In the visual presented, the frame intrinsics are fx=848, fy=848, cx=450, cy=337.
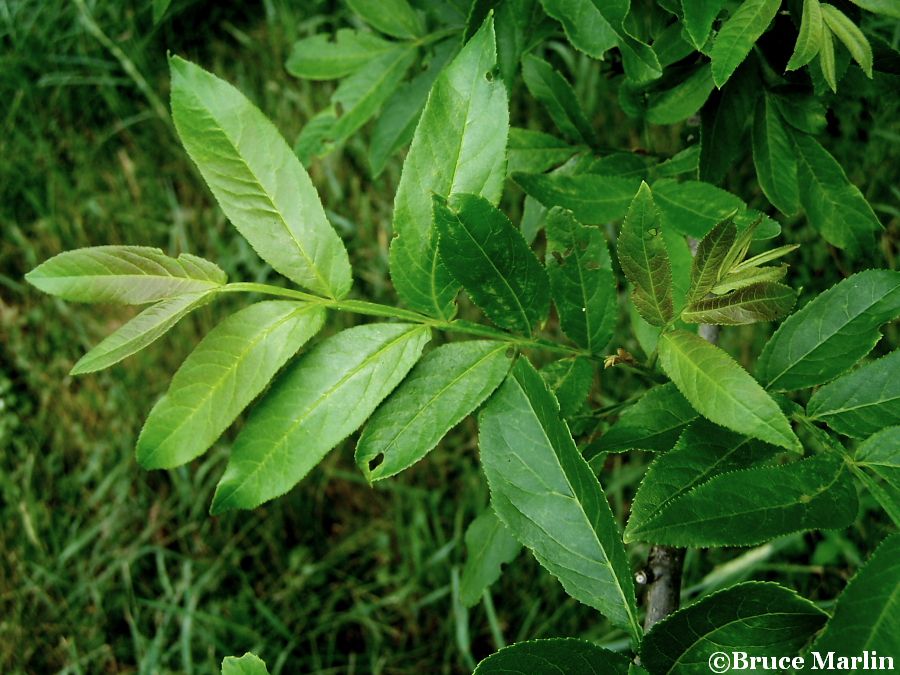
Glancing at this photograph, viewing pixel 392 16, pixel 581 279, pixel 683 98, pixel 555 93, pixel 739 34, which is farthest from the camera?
pixel 392 16

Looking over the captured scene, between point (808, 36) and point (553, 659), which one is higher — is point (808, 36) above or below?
above

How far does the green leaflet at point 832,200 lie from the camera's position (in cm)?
112

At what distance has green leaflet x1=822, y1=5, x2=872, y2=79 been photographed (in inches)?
35.5

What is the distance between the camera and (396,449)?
34.9 inches

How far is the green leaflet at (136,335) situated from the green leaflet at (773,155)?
0.74m

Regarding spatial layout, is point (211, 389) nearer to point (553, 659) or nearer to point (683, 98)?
point (553, 659)

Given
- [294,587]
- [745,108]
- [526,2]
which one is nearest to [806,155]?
[745,108]

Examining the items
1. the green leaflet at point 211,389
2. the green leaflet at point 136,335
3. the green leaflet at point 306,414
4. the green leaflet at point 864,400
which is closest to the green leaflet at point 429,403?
the green leaflet at point 306,414

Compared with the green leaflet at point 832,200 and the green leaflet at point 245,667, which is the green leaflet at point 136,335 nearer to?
the green leaflet at point 245,667

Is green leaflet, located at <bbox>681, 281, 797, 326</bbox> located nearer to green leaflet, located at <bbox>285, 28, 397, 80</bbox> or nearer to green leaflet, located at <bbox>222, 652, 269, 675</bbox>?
green leaflet, located at <bbox>222, 652, 269, 675</bbox>

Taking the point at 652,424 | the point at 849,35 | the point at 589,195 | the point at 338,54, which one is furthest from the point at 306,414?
the point at 338,54

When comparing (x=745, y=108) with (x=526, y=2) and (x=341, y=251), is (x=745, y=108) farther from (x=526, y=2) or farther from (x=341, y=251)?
(x=341, y=251)

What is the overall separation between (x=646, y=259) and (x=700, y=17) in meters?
0.26

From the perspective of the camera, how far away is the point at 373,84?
142 cm
